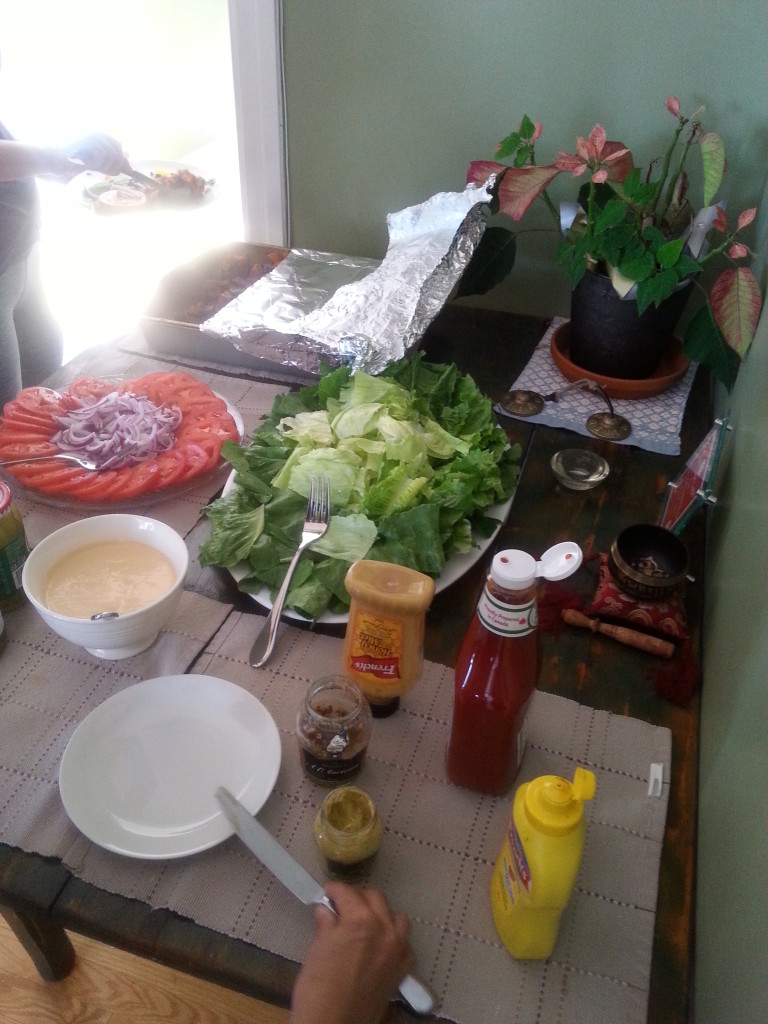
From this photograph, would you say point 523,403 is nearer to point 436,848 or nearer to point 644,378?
point 644,378

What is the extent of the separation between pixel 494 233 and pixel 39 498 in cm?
97

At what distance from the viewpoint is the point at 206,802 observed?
668 mm

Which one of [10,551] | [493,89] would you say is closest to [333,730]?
[10,551]

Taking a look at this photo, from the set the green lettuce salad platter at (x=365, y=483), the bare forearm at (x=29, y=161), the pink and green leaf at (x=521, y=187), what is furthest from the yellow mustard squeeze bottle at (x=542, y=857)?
the bare forearm at (x=29, y=161)

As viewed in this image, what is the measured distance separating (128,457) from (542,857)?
0.78 metres

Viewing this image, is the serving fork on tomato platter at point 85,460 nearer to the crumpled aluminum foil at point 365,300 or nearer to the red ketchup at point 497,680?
the crumpled aluminum foil at point 365,300

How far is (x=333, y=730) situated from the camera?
657mm

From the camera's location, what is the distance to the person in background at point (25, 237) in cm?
132

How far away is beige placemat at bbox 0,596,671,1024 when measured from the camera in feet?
1.88

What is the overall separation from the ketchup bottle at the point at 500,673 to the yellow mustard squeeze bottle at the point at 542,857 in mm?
92

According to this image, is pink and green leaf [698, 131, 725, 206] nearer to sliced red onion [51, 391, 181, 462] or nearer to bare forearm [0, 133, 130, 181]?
sliced red onion [51, 391, 181, 462]

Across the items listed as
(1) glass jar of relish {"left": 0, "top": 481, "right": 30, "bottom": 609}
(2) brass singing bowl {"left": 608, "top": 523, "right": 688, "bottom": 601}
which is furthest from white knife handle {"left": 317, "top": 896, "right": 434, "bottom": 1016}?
(1) glass jar of relish {"left": 0, "top": 481, "right": 30, "bottom": 609}

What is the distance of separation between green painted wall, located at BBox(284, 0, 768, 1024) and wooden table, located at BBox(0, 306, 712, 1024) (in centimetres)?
8

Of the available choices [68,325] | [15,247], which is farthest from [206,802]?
[68,325]
